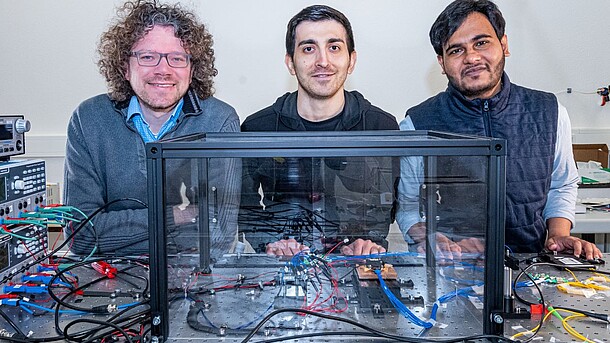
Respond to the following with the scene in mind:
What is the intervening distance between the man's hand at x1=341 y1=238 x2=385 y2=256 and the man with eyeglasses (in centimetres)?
55

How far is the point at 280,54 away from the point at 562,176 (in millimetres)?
1984

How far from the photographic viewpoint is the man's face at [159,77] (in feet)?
5.87

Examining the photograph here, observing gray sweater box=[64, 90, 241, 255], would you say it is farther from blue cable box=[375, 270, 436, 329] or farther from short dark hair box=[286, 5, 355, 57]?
blue cable box=[375, 270, 436, 329]

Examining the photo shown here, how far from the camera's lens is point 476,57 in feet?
5.90

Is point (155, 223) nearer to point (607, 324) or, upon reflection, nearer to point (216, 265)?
point (216, 265)

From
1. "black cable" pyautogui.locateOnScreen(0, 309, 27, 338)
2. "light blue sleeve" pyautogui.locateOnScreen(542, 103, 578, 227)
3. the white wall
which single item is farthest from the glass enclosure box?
the white wall

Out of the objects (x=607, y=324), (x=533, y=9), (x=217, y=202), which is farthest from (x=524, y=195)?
(x=533, y=9)

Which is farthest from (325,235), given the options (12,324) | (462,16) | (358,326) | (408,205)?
(462,16)

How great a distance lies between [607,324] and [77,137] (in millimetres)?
1547

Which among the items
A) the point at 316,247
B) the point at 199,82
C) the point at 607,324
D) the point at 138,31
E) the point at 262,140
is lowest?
the point at 607,324

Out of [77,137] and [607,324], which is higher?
[77,137]

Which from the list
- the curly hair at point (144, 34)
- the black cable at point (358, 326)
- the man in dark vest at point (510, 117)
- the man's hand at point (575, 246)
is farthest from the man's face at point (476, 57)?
the black cable at point (358, 326)

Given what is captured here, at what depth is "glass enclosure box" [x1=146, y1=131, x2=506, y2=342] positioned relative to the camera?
3.13 feet

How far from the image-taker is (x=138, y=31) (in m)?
1.86
